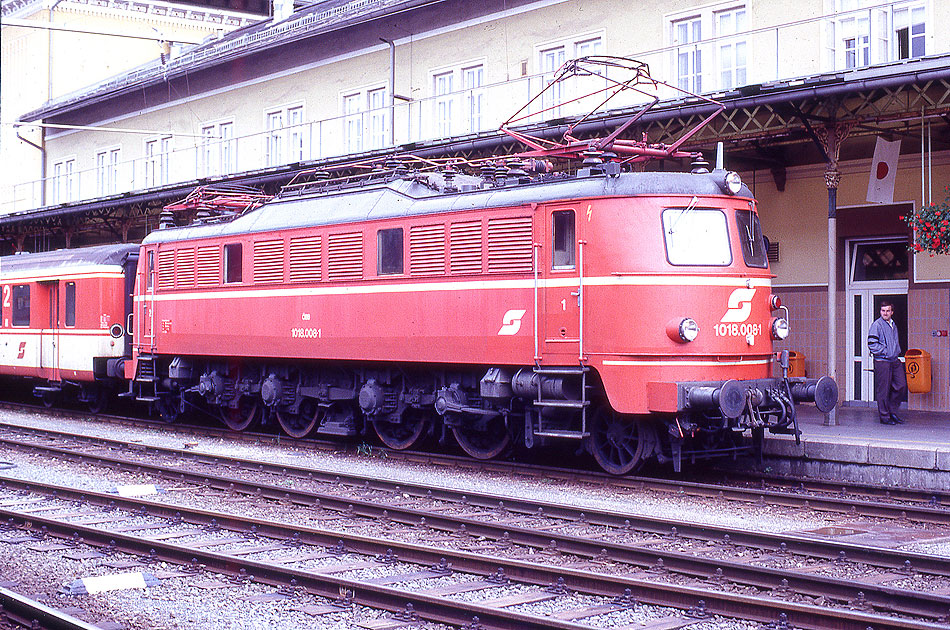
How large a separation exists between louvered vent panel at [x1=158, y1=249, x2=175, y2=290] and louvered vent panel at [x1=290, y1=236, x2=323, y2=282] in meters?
3.33

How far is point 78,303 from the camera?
20.8m

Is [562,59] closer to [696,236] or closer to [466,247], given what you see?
[466,247]

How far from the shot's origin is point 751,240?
12.5m

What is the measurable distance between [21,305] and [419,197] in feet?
40.6

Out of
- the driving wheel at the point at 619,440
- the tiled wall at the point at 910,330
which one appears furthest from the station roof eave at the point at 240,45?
the driving wheel at the point at 619,440

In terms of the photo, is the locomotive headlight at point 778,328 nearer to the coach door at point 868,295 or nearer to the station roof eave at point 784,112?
the station roof eave at point 784,112

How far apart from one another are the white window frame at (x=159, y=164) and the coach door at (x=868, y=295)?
21331 mm

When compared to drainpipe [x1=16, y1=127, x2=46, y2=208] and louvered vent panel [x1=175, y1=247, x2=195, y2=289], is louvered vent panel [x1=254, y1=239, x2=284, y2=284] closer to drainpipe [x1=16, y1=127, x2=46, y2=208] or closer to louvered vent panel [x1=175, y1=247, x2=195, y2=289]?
louvered vent panel [x1=175, y1=247, x2=195, y2=289]

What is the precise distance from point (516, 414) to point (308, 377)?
13.7ft

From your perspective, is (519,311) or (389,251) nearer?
(519,311)

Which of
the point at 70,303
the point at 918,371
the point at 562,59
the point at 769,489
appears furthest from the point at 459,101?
the point at 769,489

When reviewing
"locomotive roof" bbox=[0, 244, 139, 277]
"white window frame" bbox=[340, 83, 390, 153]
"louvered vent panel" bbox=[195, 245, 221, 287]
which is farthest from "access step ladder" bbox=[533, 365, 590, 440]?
"white window frame" bbox=[340, 83, 390, 153]

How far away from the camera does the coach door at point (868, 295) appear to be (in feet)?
60.7

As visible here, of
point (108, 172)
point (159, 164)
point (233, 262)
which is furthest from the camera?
point (108, 172)
